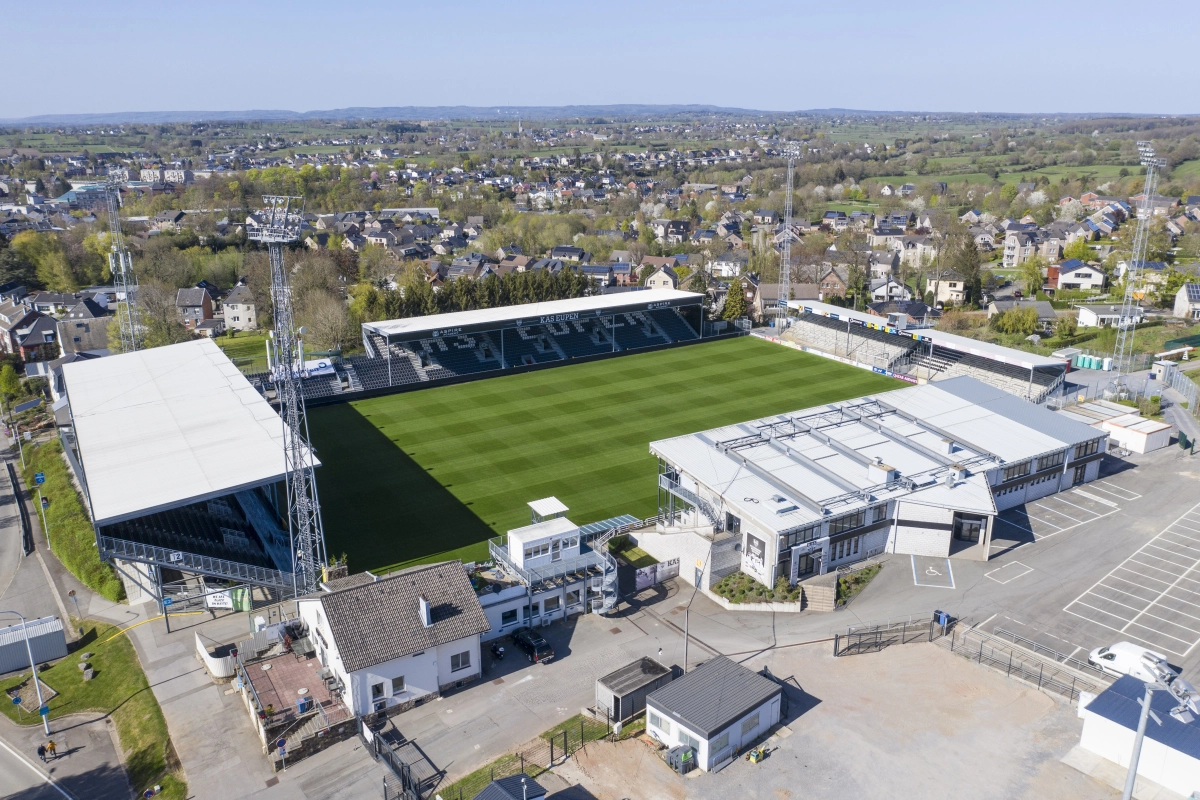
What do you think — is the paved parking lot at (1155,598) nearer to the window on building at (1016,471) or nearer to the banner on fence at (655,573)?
the window on building at (1016,471)

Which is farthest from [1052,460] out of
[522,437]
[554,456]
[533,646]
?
[522,437]

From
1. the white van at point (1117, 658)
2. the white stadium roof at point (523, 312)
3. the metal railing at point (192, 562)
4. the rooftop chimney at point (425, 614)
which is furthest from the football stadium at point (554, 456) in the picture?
the white van at point (1117, 658)

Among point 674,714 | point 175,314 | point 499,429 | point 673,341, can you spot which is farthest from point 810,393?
point 175,314

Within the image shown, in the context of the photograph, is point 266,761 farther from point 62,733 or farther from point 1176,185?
point 1176,185

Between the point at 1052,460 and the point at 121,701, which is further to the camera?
the point at 1052,460

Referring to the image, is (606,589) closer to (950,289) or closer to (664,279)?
(950,289)

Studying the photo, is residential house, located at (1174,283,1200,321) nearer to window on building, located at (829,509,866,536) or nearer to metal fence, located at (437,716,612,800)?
window on building, located at (829,509,866,536)
